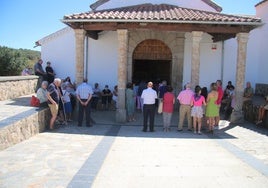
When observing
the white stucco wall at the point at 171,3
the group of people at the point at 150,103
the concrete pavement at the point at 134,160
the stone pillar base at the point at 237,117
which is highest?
the white stucco wall at the point at 171,3

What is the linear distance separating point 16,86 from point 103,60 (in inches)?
159

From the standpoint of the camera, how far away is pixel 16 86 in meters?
13.6

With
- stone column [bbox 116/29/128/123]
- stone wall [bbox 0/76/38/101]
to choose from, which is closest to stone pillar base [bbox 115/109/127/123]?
stone column [bbox 116/29/128/123]

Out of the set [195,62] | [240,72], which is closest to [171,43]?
[195,62]

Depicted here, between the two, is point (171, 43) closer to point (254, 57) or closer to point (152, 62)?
point (152, 62)

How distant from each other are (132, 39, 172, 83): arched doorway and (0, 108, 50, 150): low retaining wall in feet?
A: 20.8

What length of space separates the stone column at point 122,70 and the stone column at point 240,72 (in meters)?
4.01

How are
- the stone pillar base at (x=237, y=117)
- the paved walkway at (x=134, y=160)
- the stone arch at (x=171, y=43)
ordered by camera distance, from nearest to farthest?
the paved walkway at (x=134, y=160)
the stone pillar base at (x=237, y=117)
the stone arch at (x=171, y=43)

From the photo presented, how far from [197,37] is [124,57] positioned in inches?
104

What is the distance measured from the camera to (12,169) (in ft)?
Result: 19.1

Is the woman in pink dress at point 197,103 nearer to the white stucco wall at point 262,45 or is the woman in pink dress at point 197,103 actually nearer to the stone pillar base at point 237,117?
the stone pillar base at point 237,117

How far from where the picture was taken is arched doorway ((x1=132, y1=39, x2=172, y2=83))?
595 inches

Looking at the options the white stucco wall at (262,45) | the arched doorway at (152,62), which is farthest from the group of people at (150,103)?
the white stucco wall at (262,45)

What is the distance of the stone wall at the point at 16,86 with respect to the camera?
12.3 meters
